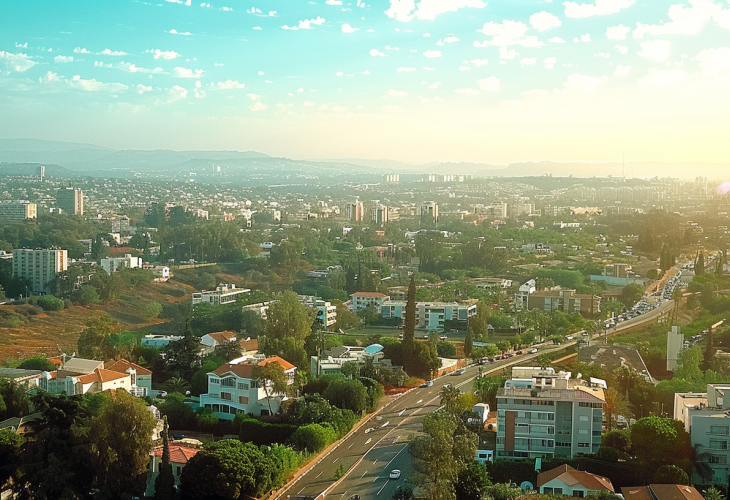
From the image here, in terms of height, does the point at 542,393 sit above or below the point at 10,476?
above

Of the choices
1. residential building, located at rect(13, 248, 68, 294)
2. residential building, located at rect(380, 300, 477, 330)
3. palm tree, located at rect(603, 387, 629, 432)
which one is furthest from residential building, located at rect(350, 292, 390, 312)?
palm tree, located at rect(603, 387, 629, 432)

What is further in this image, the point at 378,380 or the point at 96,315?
the point at 96,315

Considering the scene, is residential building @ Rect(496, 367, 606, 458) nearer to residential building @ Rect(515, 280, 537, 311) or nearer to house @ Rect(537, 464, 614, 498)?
house @ Rect(537, 464, 614, 498)

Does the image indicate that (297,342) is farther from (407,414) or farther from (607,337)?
(607,337)

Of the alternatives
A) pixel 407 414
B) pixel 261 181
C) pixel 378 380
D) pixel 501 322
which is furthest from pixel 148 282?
pixel 261 181

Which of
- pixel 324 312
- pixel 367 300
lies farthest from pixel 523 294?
pixel 324 312

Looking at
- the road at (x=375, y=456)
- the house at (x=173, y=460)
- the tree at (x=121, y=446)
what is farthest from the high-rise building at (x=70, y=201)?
the tree at (x=121, y=446)
